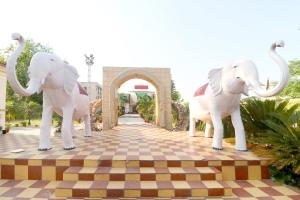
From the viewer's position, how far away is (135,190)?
278 cm

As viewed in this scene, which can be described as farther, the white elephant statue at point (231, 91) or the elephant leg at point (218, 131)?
the elephant leg at point (218, 131)

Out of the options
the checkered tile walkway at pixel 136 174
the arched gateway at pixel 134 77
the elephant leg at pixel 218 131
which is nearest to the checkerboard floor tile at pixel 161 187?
the checkered tile walkway at pixel 136 174

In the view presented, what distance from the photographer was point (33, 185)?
3.17 metres

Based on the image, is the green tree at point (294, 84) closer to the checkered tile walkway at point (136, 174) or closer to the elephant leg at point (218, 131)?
the elephant leg at point (218, 131)

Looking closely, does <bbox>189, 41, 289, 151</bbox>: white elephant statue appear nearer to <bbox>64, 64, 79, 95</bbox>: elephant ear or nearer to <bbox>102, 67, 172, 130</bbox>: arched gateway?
<bbox>64, 64, 79, 95</bbox>: elephant ear

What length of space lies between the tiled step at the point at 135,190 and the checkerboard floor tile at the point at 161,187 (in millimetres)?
28

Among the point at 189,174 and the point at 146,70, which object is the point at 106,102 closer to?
the point at 146,70

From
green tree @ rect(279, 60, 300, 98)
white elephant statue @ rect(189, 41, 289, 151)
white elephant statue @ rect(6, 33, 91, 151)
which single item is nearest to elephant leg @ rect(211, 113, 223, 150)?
white elephant statue @ rect(189, 41, 289, 151)

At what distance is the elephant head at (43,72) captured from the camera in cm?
304

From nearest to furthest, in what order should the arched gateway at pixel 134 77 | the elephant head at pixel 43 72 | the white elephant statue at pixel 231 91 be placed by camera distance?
the elephant head at pixel 43 72, the white elephant statue at pixel 231 91, the arched gateway at pixel 134 77

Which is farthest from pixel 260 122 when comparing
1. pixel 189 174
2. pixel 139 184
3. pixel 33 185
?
pixel 33 185

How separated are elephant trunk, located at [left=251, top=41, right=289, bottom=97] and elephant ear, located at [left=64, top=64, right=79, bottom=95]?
3.34 m

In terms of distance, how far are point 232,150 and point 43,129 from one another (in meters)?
3.76

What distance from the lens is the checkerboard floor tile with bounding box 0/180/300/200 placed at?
2.79 m
